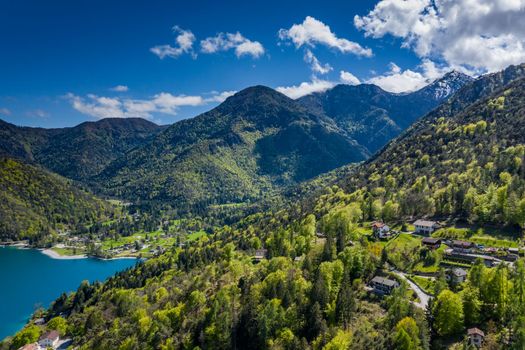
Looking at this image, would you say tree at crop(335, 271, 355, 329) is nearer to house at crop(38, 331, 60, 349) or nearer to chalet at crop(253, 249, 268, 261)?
chalet at crop(253, 249, 268, 261)

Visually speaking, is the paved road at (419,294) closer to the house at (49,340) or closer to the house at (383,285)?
the house at (383,285)

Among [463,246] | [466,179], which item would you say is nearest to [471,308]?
[463,246]

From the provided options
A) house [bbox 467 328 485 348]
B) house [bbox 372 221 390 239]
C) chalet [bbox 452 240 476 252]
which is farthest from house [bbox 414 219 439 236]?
house [bbox 467 328 485 348]

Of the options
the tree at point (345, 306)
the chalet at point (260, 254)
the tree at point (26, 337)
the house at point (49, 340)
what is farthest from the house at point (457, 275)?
the tree at point (26, 337)

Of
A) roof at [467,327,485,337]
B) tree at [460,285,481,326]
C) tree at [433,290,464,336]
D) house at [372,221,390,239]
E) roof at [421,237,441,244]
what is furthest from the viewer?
house at [372,221,390,239]

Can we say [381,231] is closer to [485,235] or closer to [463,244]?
[463,244]

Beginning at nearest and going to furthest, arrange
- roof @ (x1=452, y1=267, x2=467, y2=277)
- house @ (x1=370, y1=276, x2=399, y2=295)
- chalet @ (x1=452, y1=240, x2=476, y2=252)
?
roof @ (x1=452, y1=267, x2=467, y2=277), house @ (x1=370, y1=276, x2=399, y2=295), chalet @ (x1=452, y1=240, x2=476, y2=252)

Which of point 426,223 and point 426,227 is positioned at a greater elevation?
point 426,223
